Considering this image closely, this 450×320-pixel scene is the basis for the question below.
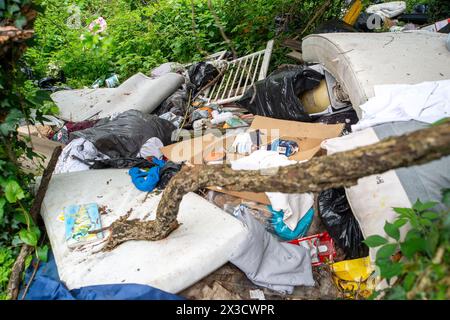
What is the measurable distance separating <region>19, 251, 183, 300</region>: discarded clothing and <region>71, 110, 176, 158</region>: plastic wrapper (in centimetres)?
120

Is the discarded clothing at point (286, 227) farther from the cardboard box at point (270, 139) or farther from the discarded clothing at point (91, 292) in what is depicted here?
the discarded clothing at point (91, 292)

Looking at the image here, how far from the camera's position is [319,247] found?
7.62 feet

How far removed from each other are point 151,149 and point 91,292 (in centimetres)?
143

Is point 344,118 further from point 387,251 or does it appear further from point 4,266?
point 4,266

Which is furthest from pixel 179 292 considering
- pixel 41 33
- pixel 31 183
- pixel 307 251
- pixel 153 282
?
pixel 41 33

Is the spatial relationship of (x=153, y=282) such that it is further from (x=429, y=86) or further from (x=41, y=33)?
(x=41, y=33)

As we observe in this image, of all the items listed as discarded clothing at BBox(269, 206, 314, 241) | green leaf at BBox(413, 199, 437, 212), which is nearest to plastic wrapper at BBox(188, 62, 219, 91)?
discarded clothing at BBox(269, 206, 314, 241)

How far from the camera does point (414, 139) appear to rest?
1145 millimetres

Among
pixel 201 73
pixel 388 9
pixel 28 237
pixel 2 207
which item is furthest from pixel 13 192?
pixel 388 9

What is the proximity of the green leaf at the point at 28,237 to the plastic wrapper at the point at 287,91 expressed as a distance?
192 cm

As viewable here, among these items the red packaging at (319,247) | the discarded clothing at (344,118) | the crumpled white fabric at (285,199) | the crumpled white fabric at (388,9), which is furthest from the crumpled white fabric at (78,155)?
the crumpled white fabric at (388,9)

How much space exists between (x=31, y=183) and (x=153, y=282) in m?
1.27

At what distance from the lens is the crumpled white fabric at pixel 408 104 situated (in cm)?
228

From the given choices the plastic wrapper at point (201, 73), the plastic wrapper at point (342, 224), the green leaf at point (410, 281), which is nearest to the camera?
the green leaf at point (410, 281)
